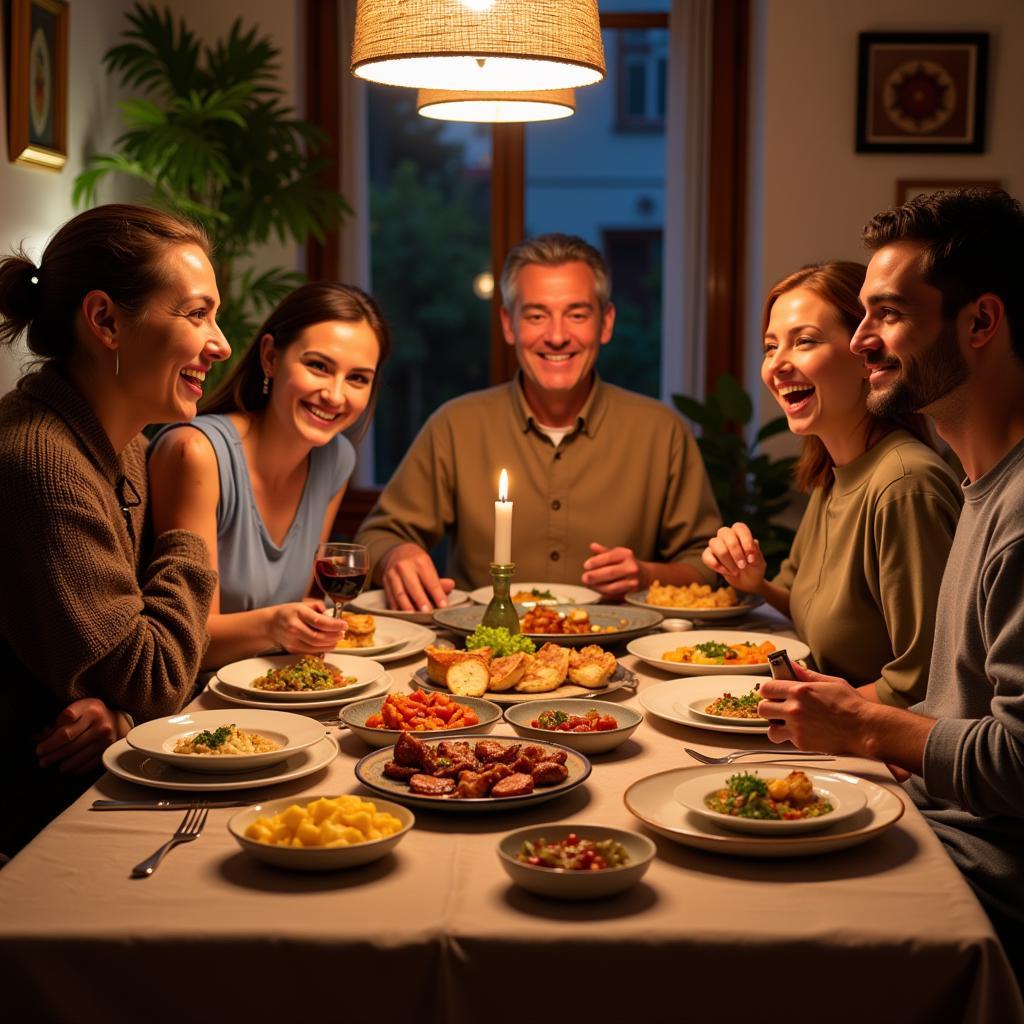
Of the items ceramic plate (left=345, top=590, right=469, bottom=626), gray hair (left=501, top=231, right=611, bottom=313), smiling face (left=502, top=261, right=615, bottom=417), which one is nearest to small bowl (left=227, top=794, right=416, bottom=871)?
ceramic plate (left=345, top=590, right=469, bottom=626)

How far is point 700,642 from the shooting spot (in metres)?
2.43

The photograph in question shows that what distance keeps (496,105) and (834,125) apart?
8.47 ft

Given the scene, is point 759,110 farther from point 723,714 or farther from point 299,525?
point 723,714

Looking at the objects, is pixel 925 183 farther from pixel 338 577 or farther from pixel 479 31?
pixel 338 577

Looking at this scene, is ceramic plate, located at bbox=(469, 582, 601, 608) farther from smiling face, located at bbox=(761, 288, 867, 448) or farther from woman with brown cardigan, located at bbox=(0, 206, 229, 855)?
woman with brown cardigan, located at bbox=(0, 206, 229, 855)

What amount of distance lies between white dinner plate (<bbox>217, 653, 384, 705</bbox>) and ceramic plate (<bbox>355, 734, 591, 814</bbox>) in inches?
15.3

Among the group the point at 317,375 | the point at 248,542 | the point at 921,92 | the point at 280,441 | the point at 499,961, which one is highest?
the point at 921,92

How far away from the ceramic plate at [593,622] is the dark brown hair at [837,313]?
45 centimetres

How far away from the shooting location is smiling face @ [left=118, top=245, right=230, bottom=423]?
2.24 m

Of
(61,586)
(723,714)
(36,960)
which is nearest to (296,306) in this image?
(61,586)

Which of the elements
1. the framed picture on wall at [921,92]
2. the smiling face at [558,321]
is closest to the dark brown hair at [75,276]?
the smiling face at [558,321]

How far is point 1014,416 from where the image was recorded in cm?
179

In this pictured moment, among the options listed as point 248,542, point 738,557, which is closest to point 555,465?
point 738,557

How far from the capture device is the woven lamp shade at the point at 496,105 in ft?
7.98
